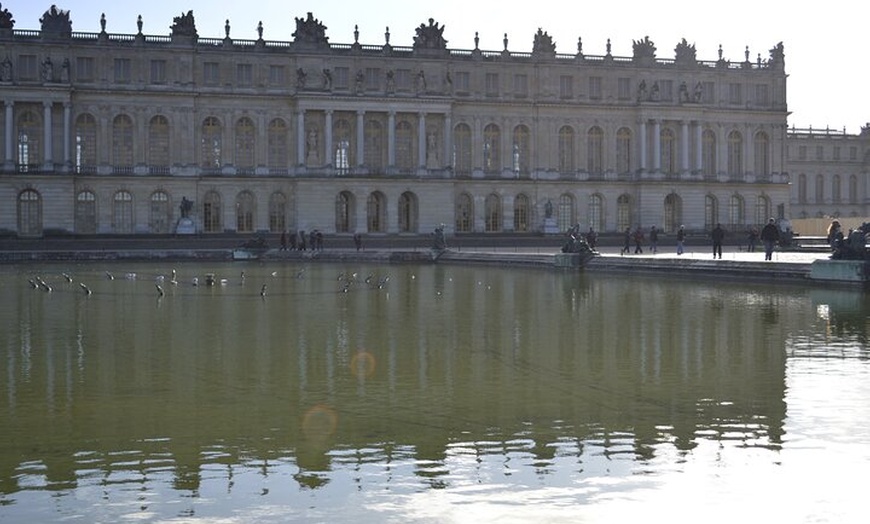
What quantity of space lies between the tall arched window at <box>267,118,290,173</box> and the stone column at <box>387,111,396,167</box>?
6664 mm

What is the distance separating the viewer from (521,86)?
3204 inches

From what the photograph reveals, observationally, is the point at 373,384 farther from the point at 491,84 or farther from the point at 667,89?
the point at 667,89

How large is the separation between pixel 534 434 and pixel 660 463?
5.18 ft

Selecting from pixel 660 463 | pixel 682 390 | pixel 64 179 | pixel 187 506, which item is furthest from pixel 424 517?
pixel 64 179

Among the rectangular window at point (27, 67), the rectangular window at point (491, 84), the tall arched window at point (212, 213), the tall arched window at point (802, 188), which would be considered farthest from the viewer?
the tall arched window at point (802, 188)

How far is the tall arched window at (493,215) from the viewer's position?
81562 millimetres

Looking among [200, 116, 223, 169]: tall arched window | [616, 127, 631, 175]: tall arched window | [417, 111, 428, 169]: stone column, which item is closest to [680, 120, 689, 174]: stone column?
[616, 127, 631, 175]: tall arched window

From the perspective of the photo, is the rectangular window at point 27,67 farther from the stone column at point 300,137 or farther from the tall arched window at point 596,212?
the tall arched window at point 596,212

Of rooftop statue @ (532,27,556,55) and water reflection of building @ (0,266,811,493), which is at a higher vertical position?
rooftop statue @ (532,27,556,55)

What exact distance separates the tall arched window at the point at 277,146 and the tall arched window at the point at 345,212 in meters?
4.22

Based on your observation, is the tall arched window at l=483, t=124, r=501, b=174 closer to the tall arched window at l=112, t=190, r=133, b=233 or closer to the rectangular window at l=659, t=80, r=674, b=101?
the rectangular window at l=659, t=80, r=674, b=101

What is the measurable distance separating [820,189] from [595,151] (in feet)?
155

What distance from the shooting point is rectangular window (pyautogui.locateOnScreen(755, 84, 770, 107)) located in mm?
86375

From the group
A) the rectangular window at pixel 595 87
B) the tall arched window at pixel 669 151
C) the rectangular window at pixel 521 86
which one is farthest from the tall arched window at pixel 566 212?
the rectangular window at pixel 521 86
